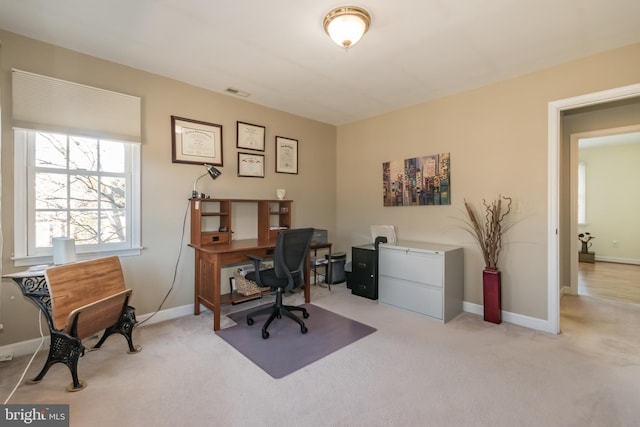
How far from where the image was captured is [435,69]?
9.36 feet

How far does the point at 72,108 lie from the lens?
2.52 meters

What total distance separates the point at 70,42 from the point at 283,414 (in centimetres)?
330

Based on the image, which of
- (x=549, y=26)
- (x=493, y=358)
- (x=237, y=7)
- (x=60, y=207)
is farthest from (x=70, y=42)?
(x=493, y=358)

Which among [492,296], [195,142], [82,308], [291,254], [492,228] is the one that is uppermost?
[195,142]

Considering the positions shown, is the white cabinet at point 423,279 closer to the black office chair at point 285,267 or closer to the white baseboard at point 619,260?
the black office chair at point 285,267

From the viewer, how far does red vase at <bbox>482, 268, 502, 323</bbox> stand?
2979 millimetres

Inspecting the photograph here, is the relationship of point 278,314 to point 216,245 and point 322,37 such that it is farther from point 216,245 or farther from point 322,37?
point 322,37

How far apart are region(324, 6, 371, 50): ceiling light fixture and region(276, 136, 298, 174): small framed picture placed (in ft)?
6.97

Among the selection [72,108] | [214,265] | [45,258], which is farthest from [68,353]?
[72,108]

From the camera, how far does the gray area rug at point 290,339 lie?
7.47 ft

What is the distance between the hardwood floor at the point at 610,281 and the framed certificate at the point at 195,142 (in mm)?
5227

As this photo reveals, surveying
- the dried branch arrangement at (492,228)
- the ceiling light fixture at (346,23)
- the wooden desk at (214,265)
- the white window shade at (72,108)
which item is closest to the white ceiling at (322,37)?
the ceiling light fixture at (346,23)

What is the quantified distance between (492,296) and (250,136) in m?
3.36

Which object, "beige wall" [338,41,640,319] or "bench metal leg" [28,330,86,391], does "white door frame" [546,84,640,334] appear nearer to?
"beige wall" [338,41,640,319]
